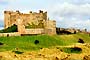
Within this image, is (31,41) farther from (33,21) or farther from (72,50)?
(33,21)

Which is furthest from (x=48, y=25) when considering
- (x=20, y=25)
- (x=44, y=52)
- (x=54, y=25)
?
(x=44, y=52)

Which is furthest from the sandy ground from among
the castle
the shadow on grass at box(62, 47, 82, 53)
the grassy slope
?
the castle

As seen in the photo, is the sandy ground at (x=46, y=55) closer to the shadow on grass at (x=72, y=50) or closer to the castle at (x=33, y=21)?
the shadow on grass at (x=72, y=50)

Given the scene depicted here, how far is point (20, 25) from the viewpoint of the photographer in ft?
326

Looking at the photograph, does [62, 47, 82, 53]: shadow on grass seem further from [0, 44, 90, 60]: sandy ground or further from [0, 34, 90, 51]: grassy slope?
[0, 34, 90, 51]: grassy slope

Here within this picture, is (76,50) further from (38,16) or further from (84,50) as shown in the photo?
(38,16)

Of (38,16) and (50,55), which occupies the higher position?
(38,16)

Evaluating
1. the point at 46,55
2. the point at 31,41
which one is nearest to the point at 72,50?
the point at 46,55

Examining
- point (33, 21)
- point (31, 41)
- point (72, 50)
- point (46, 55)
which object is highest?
point (33, 21)

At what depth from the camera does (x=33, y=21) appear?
114312mm

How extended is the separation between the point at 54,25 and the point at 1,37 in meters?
19.7

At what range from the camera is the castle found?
10421 cm

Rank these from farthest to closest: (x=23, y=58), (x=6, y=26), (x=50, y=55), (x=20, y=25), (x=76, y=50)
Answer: (x=6, y=26) < (x=20, y=25) < (x=76, y=50) < (x=50, y=55) < (x=23, y=58)

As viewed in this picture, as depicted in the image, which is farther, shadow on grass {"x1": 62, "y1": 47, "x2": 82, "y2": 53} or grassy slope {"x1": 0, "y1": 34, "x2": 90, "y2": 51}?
shadow on grass {"x1": 62, "y1": 47, "x2": 82, "y2": 53}
